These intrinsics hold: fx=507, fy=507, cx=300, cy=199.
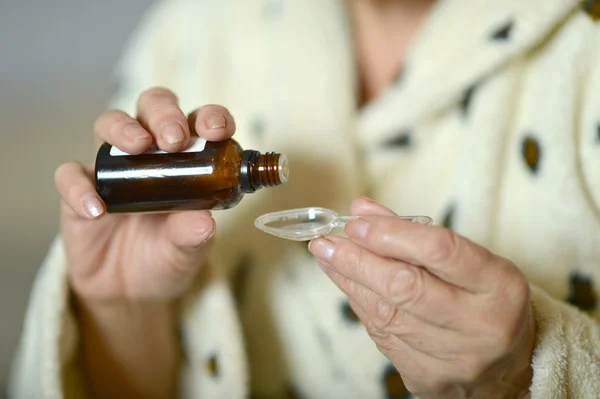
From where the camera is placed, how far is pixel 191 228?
504 millimetres

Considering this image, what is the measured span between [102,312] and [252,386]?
28 cm

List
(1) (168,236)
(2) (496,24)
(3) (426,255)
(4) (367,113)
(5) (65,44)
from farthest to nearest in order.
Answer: (5) (65,44), (4) (367,113), (2) (496,24), (1) (168,236), (3) (426,255)

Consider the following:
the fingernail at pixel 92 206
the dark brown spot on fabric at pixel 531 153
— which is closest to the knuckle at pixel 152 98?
the fingernail at pixel 92 206

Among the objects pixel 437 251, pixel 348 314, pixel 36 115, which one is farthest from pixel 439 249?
pixel 36 115

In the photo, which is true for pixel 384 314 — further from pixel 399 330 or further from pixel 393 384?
pixel 393 384

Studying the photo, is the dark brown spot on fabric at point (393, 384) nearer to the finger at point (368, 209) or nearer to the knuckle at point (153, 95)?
the finger at point (368, 209)

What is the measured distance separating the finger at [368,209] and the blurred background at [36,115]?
0.74 m

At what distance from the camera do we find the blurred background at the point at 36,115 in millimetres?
1025

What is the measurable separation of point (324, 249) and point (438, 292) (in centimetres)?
10

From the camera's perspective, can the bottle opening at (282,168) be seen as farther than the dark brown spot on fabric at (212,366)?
No

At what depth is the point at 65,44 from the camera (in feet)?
3.51

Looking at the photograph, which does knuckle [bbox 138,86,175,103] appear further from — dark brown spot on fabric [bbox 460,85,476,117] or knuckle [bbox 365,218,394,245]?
dark brown spot on fabric [bbox 460,85,476,117]

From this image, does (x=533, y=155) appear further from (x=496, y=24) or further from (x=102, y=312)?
(x=102, y=312)

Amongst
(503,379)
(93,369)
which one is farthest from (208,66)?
(503,379)
